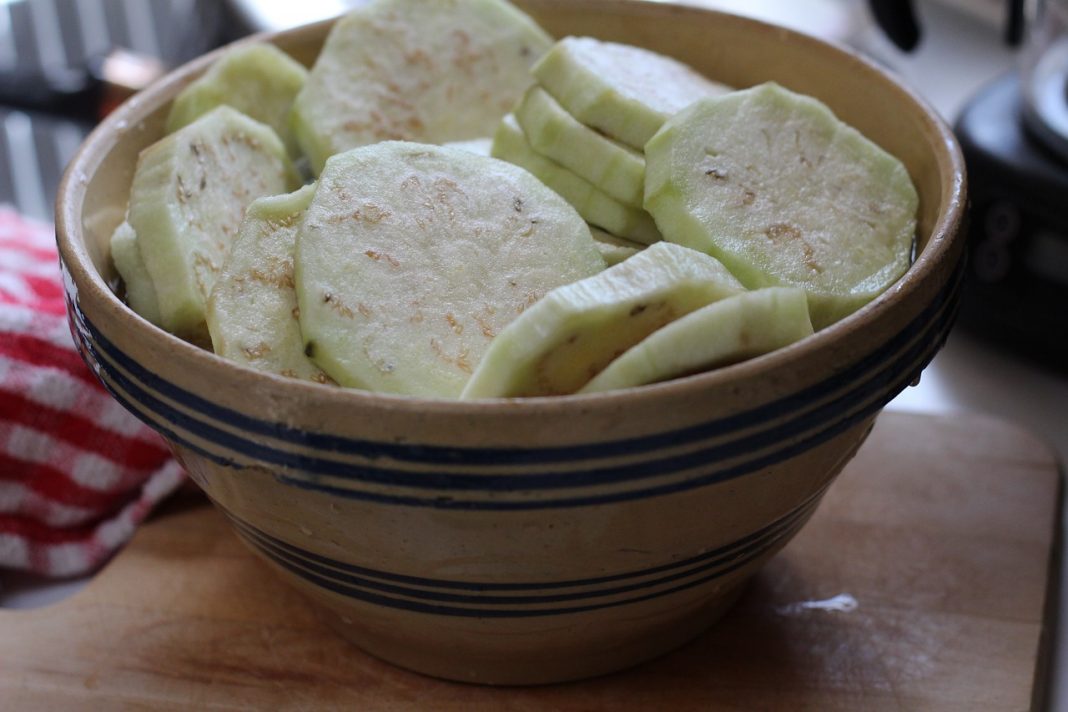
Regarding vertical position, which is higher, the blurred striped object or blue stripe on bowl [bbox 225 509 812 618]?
blue stripe on bowl [bbox 225 509 812 618]

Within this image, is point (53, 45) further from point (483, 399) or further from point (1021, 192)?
point (483, 399)

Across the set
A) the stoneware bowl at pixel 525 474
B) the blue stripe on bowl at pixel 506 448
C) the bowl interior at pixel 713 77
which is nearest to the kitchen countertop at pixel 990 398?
the bowl interior at pixel 713 77

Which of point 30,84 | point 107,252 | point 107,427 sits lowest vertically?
point 107,427

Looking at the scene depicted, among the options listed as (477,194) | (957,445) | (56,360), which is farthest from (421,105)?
(957,445)

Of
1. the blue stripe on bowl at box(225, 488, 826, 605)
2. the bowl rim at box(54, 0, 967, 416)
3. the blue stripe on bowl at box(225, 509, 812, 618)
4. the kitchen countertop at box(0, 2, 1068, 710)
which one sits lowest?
the kitchen countertop at box(0, 2, 1068, 710)

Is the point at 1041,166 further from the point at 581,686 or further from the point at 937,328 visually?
the point at 581,686

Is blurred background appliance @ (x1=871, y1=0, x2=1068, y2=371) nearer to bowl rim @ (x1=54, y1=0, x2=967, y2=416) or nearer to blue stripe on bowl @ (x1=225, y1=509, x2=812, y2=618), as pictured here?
bowl rim @ (x1=54, y1=0, x2=967, y2=416)

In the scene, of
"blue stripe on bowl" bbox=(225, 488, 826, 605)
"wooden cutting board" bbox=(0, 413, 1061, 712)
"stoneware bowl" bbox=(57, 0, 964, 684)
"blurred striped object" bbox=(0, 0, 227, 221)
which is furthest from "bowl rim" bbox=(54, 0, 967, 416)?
"blurred striped object" bbox=(0, 0, 227, 221)
